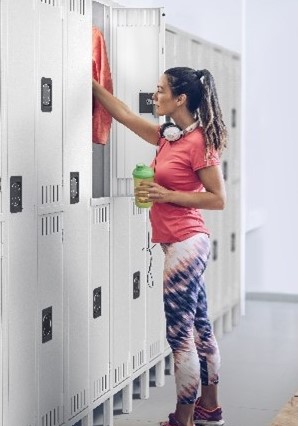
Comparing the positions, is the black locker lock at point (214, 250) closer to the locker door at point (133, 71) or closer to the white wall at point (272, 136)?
the white wall at point (272, 136)

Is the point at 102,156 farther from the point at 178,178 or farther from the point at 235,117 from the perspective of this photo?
the point at 235,117

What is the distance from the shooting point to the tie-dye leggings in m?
3.88

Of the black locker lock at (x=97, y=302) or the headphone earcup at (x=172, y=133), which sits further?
the black locker lock at (x=97, y=302)

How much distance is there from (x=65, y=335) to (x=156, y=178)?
70cm

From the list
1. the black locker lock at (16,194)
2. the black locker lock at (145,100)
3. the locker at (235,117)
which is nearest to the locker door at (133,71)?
the black locker lock at (145,100)

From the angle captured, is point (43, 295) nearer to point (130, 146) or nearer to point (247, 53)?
point (130, 146)

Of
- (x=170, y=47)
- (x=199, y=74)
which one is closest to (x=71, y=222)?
(x=199, y=74)

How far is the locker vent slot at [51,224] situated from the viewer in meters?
3.54

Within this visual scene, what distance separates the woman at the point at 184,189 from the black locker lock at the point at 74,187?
250 millimetres

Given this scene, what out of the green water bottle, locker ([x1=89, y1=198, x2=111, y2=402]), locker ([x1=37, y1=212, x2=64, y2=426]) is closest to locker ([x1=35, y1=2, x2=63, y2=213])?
locker ([x1=37, y1=212, x2=64, y2=426])

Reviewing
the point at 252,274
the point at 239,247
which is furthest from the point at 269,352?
the point at 252,274

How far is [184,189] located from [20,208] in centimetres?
79

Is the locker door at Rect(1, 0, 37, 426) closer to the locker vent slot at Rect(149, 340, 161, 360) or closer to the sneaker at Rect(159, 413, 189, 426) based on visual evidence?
the sneaker at Rect(159, 413, 189, 426)

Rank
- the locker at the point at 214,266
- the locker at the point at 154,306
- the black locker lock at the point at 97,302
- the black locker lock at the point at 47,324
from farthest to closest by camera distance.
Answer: the locker at the point at 214,266
the locker at the point at 154,306
the black locker lock at the point at 97,302
the black locker lock at the point at 47,324
